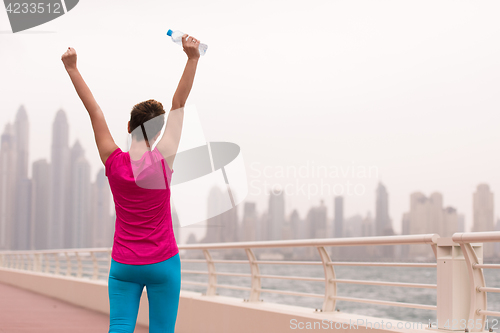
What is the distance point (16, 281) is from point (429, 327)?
16887mm

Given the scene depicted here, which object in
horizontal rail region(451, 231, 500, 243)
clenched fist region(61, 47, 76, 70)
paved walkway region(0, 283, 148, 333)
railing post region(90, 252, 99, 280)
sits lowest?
paved walkway region(0, 283, 148, 333)

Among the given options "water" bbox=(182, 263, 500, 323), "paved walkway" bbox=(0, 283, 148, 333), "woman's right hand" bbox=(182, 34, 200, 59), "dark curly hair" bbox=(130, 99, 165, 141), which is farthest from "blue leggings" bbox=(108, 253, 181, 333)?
"water" bbox=(182, 263, 500, 323)

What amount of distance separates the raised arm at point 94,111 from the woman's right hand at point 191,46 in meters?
0.50

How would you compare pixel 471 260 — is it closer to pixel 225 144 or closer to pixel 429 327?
pixel 429 327

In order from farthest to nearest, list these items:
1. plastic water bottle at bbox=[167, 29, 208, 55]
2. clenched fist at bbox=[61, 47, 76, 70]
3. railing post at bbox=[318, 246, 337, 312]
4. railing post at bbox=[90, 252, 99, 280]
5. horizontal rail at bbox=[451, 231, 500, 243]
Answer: railing post at bbox=[90, 252, 99, 280]
railing post at bbox=[318, 246, 337, 312]
horizontal rail at bbox=[451, 231, 500, 243]
plastic water bottle at bbox=[167, 29, 208, 55]
clenched fist at bbox=[61, 47, 76, 70]

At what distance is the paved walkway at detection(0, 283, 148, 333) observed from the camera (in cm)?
732

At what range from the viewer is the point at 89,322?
823 centimetres

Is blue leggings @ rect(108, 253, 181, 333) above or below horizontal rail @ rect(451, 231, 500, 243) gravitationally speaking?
below

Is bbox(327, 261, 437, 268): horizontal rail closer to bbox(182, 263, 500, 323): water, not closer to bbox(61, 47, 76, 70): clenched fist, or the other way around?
bbox(61, 47, 76, 70): clenched fist

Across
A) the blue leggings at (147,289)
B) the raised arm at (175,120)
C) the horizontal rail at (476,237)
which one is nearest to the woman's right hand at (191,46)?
the raised arm at (175,120)

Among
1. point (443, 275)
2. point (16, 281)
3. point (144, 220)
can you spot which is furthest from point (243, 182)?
point (16, 281)

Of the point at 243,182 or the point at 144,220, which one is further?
the point at 243,182

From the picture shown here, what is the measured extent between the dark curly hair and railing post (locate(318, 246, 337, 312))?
313 centimetres

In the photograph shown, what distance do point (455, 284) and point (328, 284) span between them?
1.47 meters
